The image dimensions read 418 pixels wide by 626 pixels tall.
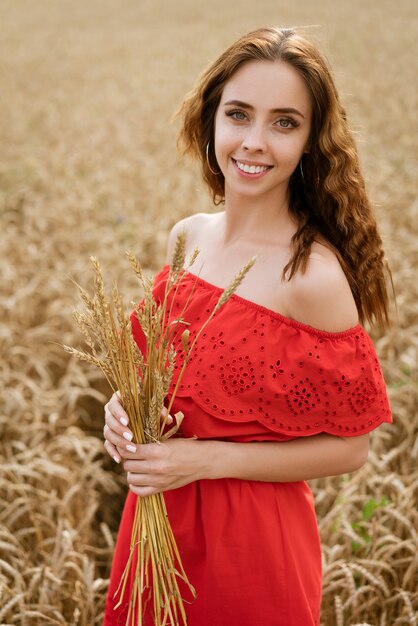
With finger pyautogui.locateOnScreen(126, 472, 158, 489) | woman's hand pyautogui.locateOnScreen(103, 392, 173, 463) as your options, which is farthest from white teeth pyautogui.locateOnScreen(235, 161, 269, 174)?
finger pyautogui.locateOnScreen(126, 472, 158, 489)

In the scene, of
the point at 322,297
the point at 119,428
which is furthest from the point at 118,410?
the point at 322,297

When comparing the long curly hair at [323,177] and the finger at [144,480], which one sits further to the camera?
the long curly hair at [323,177]

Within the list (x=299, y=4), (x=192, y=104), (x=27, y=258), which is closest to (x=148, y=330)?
(x=192, y=104)

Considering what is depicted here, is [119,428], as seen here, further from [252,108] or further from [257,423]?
[252,108]

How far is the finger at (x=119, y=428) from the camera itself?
4.79ft

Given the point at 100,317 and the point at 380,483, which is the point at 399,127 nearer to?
the point at 380,483

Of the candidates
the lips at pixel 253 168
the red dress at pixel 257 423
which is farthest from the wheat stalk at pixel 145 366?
the lips at pixel 253 168

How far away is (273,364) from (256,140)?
52 centimetres

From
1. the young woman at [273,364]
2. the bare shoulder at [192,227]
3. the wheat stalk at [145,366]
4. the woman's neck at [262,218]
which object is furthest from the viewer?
the bare shoulder at [192,227]

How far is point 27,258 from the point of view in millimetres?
4762

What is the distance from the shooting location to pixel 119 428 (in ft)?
4.87

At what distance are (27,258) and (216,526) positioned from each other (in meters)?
3.50

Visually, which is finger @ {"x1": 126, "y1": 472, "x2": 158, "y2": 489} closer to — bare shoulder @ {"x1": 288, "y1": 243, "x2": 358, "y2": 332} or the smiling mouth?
bare shoulder @ {"x1": 288, "y1": 243, "x2": 358, "y2": 332}

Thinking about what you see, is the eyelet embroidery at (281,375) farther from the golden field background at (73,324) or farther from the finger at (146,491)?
the golden field background at (73,324)
